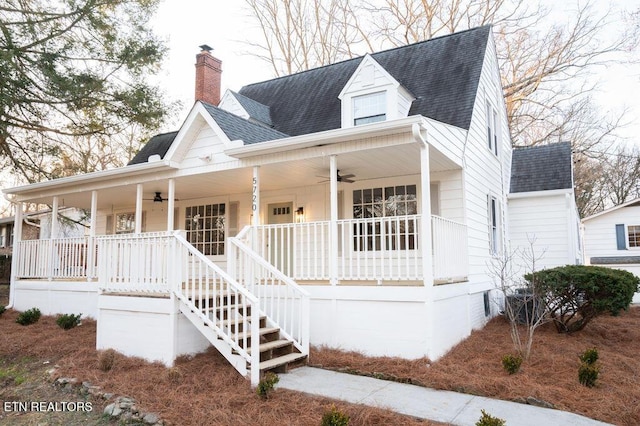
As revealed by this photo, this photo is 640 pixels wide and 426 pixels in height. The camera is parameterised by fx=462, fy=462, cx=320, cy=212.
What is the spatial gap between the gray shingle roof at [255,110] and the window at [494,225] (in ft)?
20.3

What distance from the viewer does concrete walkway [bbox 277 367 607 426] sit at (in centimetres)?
453

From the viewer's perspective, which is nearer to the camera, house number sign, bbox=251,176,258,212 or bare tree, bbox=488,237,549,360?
bare tree, bbox=488,237,549,360

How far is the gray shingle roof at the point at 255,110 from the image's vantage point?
12453 millimetres

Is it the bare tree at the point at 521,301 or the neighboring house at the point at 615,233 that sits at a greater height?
the neighboring house at the point at 615,233

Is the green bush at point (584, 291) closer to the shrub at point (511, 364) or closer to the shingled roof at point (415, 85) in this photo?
the shrub at point (511, 364)

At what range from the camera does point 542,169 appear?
12.9m

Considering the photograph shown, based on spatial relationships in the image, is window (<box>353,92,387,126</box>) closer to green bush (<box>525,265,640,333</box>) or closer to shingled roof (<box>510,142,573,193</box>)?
green bush (<box>525,265,640,333</box>)

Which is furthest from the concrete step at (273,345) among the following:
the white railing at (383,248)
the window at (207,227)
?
the window at (207,227)

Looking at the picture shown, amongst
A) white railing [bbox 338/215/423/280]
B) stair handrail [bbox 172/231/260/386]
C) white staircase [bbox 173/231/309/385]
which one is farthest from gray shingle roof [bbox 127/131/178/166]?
stair handrail [bbox 172/231/260/386]

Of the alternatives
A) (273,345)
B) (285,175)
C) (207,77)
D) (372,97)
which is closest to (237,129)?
(285,175)

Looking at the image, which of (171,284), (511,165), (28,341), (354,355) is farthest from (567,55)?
(28,341)

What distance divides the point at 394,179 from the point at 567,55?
15678 mm

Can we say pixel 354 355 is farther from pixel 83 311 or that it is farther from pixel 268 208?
pixel 83 311

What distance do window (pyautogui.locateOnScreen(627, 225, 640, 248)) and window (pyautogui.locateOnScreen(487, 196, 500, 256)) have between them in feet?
30.1
